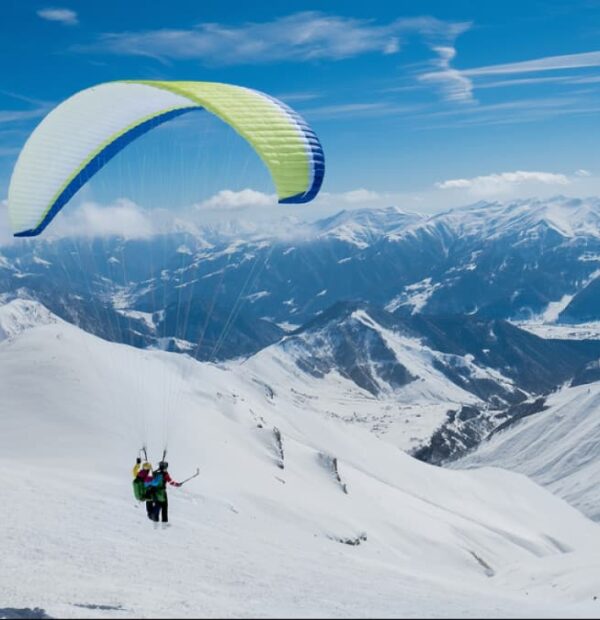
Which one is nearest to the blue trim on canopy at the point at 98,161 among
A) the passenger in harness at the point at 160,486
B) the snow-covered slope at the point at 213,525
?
the passenger in harness at the point at 160,486

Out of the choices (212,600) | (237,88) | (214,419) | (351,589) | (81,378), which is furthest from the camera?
(214,419)

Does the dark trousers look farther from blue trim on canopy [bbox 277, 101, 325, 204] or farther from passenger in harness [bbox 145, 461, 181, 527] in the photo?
blue trim on canopy [bbox 277, 101, 325, 204]

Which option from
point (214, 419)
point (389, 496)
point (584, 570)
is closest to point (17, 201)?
point (584, 570)

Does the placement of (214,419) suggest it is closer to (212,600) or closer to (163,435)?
(163,435)

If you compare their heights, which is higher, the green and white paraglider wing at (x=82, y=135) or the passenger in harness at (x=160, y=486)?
the green and white paraglider wing at (x=82, y=135)

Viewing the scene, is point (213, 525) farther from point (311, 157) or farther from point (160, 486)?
point (311, 157)

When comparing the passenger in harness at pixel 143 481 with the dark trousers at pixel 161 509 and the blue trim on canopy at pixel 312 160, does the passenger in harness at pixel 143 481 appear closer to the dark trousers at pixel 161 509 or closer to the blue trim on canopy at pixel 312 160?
the dark trousers at pixel 161 509
